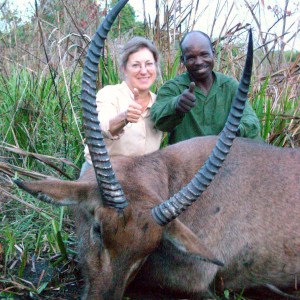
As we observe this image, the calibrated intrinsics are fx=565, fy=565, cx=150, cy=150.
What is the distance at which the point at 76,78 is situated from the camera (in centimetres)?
875

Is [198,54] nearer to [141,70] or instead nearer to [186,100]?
[141,70]

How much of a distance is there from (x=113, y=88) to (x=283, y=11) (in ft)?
10.3

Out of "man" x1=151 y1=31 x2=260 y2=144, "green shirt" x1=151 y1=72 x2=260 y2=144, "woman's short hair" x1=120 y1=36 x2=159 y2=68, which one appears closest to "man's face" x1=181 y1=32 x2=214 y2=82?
"man" x1=151 y1=31 x2=260 y2=144

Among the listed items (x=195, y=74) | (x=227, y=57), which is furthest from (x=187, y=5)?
(x=195, y=74)

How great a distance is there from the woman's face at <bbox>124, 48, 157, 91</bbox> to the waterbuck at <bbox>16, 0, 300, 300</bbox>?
1253 mm

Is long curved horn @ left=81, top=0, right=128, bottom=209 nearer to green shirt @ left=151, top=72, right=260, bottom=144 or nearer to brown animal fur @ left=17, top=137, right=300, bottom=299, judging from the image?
brown animal fur @ left=17, top=137, right=300, bottom=299

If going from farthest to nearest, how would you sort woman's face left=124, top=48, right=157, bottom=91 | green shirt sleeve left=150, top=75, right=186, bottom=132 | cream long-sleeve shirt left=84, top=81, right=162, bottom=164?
woman's face left=124, top=48, right=157, bottom=91 → cream long-sleeve shirt left=84, top=81, right=162, bottom=164 → green shirt sleeve left=150, top=75, right=186, bottom=132

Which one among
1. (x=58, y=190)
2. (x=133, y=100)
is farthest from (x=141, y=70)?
(x=58, y=190)

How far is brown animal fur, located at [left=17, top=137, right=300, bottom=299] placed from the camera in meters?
4.21

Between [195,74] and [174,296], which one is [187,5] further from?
[174,296]

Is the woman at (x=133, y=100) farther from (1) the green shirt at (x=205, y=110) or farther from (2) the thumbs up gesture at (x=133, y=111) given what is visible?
(2) the thumbs up gesture at (x=133, y=111)

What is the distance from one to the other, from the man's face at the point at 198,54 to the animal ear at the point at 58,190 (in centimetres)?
240

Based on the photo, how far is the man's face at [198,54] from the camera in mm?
6125

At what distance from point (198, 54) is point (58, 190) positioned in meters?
2.70
